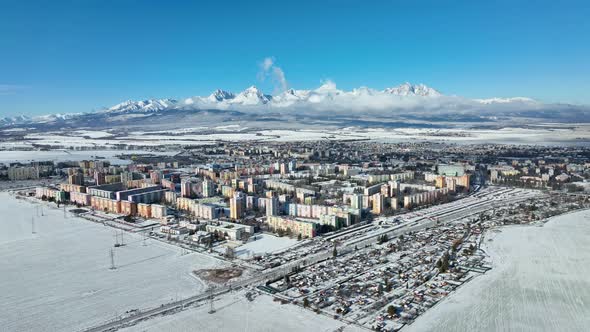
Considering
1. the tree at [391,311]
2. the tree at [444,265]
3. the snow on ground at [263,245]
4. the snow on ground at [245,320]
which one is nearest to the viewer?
the snow on ground at [245,320]

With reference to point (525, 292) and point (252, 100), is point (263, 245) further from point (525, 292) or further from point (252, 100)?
point (252, 100)

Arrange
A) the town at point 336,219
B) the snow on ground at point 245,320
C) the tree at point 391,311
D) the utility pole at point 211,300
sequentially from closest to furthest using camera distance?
the snow on ground at point 245,320 < the tree at point 391,311 < the utility pole at point 211,300 < the town at point 336,219

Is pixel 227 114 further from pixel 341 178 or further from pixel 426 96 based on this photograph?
pixel 341 178

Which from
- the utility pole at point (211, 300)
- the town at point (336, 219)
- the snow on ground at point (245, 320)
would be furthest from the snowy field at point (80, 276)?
the snow on ground at point (245, 320)

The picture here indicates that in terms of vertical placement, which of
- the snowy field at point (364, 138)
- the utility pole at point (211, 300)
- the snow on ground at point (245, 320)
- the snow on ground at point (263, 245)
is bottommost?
the snow on ground at point (245, 320)

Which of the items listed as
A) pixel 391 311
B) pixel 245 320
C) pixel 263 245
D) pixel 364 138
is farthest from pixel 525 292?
pixel 364 138

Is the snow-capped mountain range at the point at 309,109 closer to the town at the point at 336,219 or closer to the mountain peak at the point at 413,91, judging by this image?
the mountain peak at the point at 413,91

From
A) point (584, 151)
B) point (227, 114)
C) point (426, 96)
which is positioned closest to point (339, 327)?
point (584, 151)

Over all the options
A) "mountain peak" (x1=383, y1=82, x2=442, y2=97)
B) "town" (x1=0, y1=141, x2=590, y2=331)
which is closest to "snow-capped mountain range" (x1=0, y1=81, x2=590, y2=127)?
"mountain peak" (x1=383, y1=82, x2=442, y2=97)
